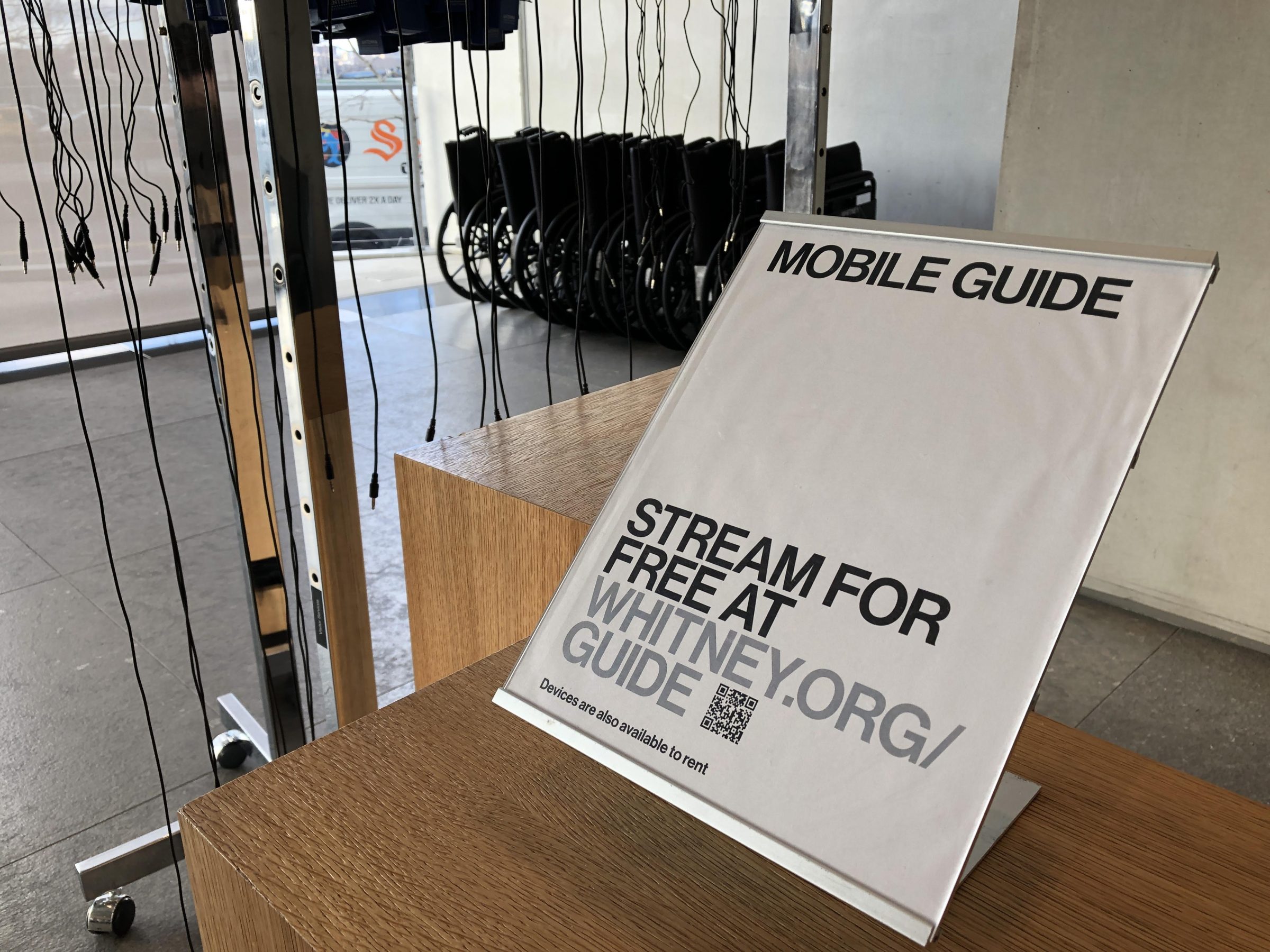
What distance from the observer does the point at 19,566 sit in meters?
2.71

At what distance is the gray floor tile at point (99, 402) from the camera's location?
3.69 meters

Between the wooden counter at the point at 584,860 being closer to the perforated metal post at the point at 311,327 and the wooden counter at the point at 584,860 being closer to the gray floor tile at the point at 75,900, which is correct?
the perforated metal post at the point at 311,327

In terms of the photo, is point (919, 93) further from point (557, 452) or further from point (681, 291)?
point (557, 452)

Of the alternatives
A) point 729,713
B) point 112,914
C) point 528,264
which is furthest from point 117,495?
point 729,713

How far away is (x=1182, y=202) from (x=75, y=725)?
8.03 feet

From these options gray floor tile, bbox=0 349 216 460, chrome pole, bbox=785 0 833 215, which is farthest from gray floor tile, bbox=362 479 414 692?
gray floor tile, bbox=0 349 216 460

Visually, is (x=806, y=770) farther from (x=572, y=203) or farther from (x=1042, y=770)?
(x=572, y=203)

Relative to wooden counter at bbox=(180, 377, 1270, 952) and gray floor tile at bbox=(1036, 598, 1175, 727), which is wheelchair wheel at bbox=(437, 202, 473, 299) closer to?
gray floor tile at bbox=(1036, 598, 1175, 727)

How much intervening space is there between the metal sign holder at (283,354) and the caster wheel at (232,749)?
358mm

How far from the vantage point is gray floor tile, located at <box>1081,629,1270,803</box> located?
1843 mm

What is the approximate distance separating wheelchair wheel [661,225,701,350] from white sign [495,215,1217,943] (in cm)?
344

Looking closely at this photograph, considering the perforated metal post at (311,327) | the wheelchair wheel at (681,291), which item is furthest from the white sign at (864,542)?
the wheelchair wheel at (681,291)

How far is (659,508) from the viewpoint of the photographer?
0.69 meters

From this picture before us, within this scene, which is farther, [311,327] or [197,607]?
[197,607]
